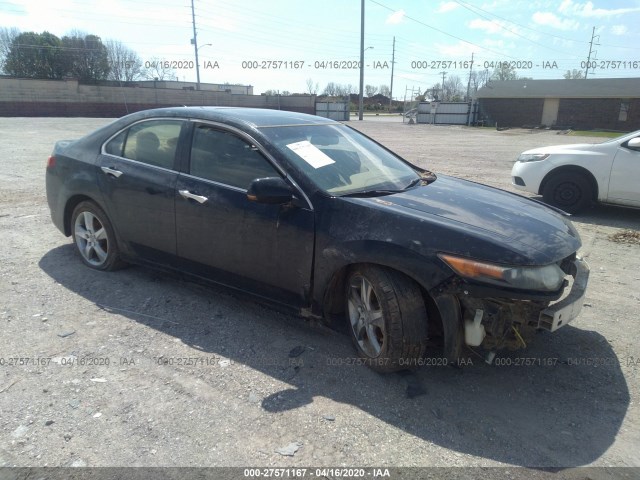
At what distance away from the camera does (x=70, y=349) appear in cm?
343

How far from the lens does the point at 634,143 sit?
7094 millimetres

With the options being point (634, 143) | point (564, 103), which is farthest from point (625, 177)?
point (564, 103)

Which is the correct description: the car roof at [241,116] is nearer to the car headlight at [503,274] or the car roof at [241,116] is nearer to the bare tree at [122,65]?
the car headlight at [503,274]

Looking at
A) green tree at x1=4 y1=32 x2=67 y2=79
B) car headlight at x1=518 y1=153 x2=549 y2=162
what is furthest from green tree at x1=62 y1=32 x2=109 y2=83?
car headlight at x1=518 y1=153 x2=549 y2=162

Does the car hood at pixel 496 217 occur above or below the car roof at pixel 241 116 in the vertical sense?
below

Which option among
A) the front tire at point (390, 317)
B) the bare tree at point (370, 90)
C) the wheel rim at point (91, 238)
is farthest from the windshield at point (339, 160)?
the bare tree at point (370, 90)

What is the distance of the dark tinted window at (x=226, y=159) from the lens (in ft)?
11.7

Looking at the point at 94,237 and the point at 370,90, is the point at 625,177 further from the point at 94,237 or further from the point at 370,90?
the point at 370,90

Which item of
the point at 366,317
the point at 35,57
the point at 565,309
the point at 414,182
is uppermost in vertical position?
the point at 35,57

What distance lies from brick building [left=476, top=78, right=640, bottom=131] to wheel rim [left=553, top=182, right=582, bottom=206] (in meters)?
40.3

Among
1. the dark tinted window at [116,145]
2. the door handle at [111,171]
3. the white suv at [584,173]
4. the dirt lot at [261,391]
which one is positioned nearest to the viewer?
the dirt lot at [261,391]

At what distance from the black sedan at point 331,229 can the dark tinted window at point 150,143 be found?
1cm

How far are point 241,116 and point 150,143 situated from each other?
943mm

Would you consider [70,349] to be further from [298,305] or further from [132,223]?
[298,305]
